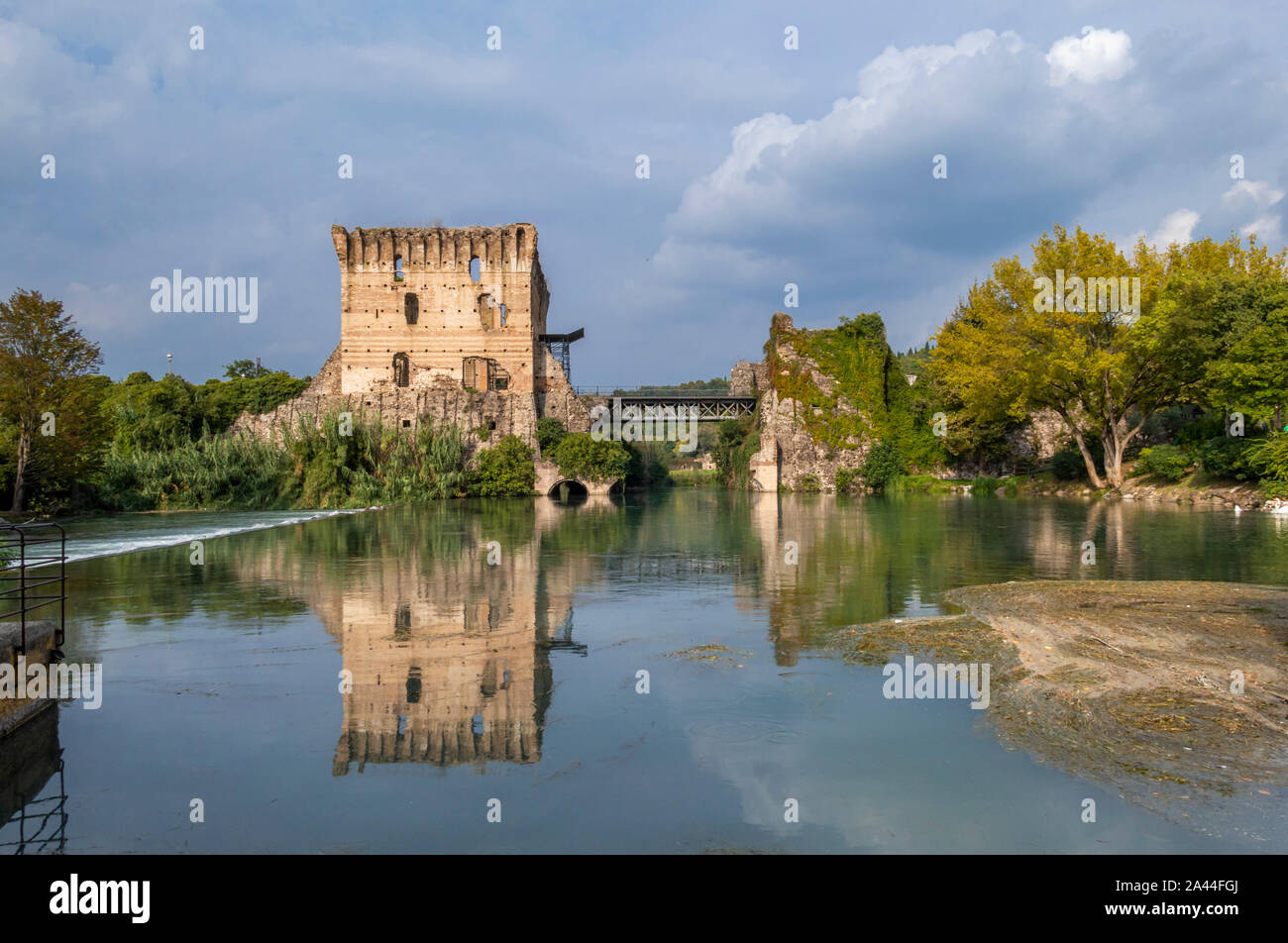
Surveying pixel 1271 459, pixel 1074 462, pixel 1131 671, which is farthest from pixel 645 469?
pixel 1131 671

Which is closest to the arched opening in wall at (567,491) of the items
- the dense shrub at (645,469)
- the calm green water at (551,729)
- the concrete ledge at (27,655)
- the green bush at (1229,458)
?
the dense shrub at (645,469)

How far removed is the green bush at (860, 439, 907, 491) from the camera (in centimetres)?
4578

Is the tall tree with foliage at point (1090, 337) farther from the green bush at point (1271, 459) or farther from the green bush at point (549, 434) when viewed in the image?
the green bush at point (549, 434)

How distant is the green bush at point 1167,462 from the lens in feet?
106

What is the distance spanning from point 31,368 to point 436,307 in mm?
24576

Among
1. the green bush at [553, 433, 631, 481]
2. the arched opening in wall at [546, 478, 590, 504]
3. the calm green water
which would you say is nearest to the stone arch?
the arched opening in wall at [546, 478, 590, 504]

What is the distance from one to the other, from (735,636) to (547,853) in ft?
15.4

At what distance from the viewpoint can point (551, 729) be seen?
5277 mm

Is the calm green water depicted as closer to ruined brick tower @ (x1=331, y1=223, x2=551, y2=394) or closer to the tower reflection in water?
the tower reflection in water

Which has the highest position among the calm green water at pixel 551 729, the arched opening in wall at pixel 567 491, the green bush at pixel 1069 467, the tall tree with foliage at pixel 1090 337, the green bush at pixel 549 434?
the tall tree with foliage at pixel 1090 337

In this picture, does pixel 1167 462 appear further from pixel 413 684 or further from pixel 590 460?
pixel 413 684

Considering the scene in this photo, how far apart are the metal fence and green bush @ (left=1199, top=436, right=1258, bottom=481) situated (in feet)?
106

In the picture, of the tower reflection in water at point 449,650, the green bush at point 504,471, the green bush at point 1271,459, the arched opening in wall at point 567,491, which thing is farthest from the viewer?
the green bush at point 504,471

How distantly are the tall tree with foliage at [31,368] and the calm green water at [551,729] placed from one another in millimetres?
19195
